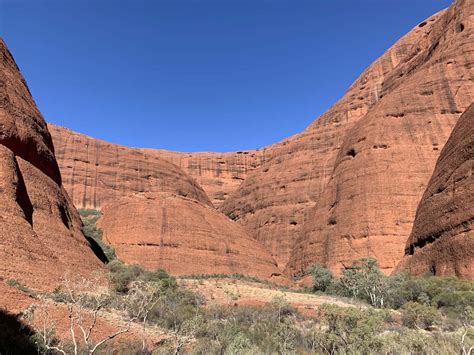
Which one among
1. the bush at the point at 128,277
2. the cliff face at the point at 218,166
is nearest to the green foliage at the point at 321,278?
the bush at the point at 128,277

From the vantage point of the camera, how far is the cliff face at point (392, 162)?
144ft

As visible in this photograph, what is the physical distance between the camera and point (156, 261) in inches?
1615

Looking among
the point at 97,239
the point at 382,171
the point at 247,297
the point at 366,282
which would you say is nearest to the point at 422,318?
the point at 366,282

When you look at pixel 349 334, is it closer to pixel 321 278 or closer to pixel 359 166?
pixel 321 278

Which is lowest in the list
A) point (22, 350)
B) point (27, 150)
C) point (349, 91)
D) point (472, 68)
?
point (22, 350)

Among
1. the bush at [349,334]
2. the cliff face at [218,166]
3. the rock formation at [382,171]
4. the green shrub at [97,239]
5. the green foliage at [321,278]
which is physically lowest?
the bush at [349,334]

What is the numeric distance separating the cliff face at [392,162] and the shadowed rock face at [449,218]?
487 cm

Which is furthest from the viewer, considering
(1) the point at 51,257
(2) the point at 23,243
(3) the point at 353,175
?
(3) the point at 353,175

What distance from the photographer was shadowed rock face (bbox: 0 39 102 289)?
64.4ft

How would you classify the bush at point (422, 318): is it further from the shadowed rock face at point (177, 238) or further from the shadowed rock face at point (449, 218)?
the shadowed rock face at point (177, 238)

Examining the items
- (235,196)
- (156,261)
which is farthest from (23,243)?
(235,196)

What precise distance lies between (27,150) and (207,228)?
77.7ft

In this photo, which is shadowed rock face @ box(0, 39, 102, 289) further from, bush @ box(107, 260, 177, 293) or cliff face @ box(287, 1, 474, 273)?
cliff face @ box(287, 1, 474, 273)

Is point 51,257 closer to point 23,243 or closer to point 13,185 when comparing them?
point 23,243
